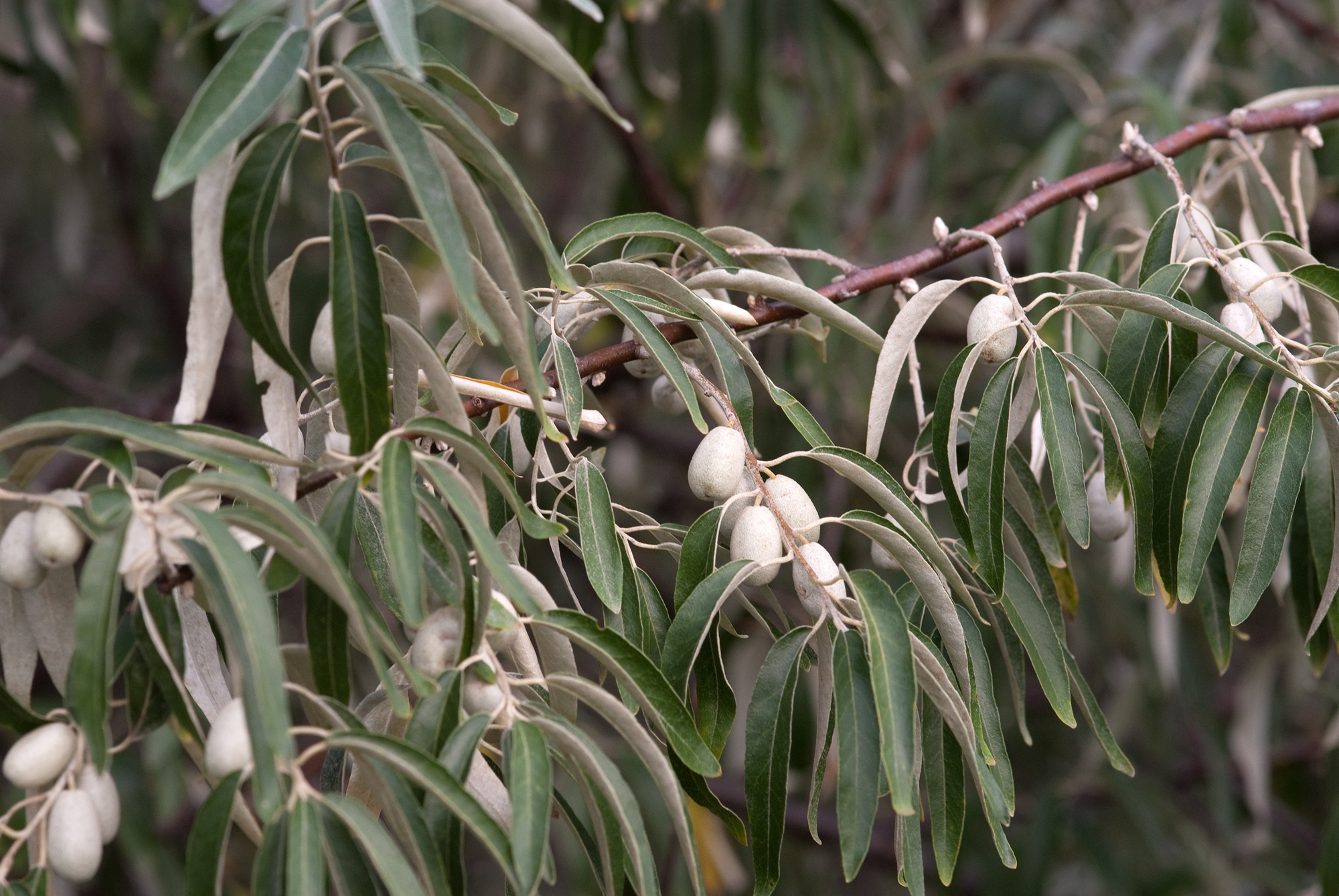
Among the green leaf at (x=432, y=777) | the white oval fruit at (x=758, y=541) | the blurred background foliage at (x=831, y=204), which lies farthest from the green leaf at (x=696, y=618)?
the blurred background foliage at (x=831, y=204)

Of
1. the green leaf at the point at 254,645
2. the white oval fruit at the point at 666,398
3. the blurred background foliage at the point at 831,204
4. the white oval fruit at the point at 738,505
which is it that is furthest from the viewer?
the blurred background foliage at the point at 831,204

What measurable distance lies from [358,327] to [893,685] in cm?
26

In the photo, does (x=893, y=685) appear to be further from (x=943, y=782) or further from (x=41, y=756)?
(x=41, y=756)

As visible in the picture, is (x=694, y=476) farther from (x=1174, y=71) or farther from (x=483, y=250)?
(x=1174, y=71)

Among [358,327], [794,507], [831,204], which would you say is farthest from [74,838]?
[831,204]

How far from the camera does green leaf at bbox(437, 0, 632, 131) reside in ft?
1.39

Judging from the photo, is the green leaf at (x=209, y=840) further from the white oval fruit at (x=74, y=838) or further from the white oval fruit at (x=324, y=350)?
the white oval fruit at (x=324, y=350)

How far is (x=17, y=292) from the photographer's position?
102 inches

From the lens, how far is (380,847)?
14.9 inches

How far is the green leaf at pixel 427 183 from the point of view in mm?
384

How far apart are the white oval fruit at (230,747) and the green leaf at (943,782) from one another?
1.04ft

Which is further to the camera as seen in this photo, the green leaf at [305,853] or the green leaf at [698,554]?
the green leaf at [698,554]

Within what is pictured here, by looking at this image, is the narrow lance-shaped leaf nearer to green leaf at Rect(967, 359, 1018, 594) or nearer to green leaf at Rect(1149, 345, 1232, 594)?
green leaf at Rect(967, 359, 1018, 594)

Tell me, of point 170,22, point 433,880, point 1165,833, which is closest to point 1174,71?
point 1165,833
